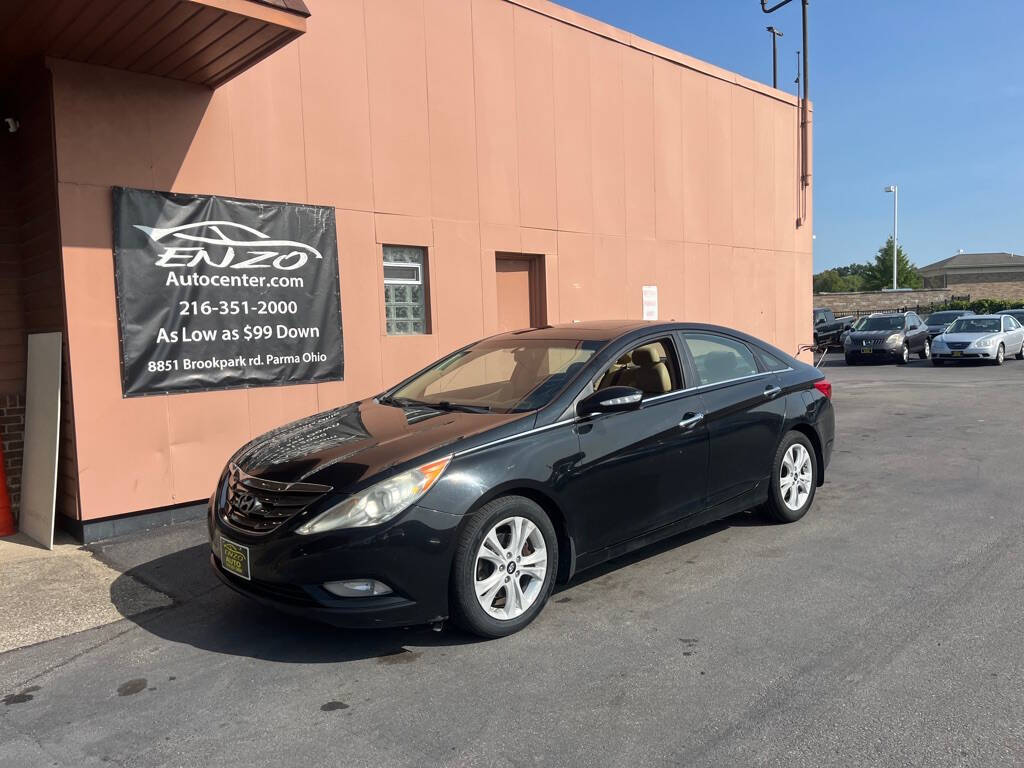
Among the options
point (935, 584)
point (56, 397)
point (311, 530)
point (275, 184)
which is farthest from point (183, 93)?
point (935, 584)

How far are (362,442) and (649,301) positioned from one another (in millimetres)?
7563

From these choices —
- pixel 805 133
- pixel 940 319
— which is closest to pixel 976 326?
pixel 940 319

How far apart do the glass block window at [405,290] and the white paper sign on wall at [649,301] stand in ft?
12.3

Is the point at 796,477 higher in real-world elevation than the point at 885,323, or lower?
lower

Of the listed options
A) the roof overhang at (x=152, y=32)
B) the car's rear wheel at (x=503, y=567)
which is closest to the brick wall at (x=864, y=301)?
the roof overhang at (x=152, y=32)

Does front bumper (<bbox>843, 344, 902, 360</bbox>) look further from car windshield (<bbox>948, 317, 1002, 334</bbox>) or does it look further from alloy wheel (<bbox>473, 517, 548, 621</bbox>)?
alloy wheel (<bbox>473, 517, 548, 621</bbox>)

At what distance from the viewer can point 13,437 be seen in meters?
6.91

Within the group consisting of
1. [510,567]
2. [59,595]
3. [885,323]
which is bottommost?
[59,595]

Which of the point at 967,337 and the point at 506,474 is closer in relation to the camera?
the point at 506,474

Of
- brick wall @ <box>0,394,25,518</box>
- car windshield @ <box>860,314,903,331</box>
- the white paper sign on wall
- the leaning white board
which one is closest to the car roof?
the leaning white board

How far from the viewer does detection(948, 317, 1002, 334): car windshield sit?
22.2 m

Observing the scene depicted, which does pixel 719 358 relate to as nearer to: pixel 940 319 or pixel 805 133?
pixel 805 133

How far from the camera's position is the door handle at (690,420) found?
4.88 m

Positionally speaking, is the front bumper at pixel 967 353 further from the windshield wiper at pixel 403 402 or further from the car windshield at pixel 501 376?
the windshield wiper at pixel 403 402
